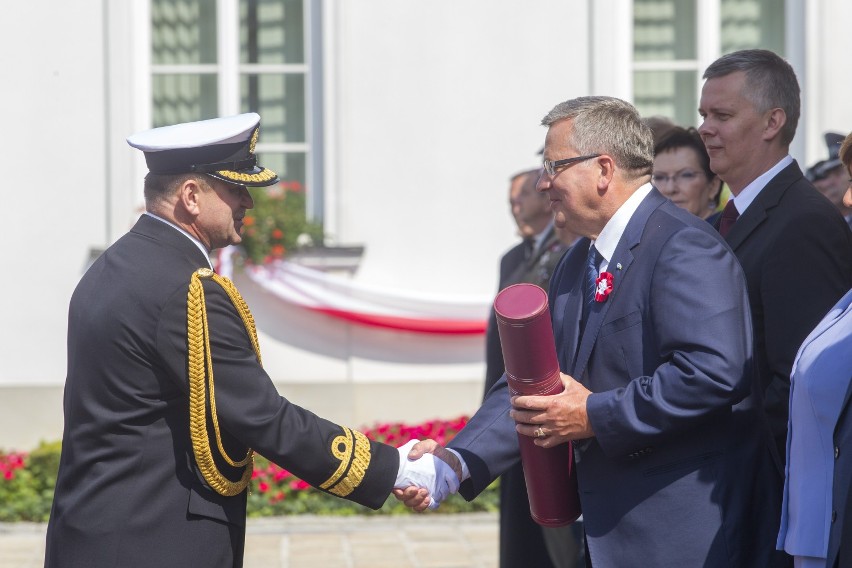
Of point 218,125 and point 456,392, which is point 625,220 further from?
point 456,392

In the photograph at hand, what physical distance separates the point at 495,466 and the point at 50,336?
573 cm

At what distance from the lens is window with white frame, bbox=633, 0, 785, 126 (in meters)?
9.49

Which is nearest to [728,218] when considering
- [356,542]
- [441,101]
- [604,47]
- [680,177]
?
[680,177]

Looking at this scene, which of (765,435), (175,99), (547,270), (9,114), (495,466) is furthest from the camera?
(175,99)

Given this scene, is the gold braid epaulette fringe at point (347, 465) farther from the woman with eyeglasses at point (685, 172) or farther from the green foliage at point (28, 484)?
the green foliage at point (28, 484)

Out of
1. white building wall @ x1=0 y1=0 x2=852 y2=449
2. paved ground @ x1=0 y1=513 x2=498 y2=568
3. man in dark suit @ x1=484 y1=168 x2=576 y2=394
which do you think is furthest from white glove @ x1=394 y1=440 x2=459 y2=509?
white building wall @ x1=0 y1=0 x2=852 y2=449

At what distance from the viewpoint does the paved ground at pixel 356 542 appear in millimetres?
6586

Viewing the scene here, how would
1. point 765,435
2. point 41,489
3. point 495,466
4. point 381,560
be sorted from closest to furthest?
point 765,435 < point 495,466 < point 381,560 < point 41,489

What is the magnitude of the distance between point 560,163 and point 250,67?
252 inches

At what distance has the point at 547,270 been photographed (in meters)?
5.25

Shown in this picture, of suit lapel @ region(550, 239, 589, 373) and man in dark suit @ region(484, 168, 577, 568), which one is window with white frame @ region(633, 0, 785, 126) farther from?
suit lapel @ region(550, 239, 589, 373)

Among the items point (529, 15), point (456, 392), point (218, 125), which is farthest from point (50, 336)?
point (218, 125)

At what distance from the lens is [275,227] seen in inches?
343

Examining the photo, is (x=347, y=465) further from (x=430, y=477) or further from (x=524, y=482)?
(x=524, y=482)
